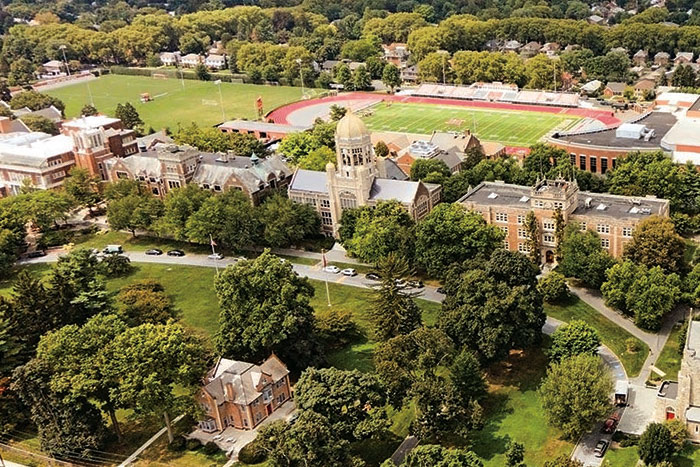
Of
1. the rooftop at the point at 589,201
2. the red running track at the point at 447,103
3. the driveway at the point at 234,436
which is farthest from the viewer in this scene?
the red running track at the point at 447,103

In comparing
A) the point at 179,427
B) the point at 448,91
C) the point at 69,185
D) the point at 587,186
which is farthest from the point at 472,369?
the point at 448,91

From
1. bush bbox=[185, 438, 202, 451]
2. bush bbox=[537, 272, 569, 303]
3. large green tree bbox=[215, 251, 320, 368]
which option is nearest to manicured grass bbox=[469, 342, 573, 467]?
bush bbox=[537, 272, 569, 303]

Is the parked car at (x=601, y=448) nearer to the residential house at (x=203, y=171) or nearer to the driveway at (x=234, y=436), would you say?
the driveway at (x=234, y=436)

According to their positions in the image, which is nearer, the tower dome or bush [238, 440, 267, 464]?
Result: bush [238, 440, 267, 464]

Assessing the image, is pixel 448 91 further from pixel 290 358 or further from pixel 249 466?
pixel 249 466

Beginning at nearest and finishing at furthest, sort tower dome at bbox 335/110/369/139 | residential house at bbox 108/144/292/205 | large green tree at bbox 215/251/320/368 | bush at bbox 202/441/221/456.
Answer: bush at bbox 202/441/221/456 → large green tree at bbox 215/251/320/368 → tower dome at bbox 335/110/369/139 → residential house at bbox 108/144/292/205

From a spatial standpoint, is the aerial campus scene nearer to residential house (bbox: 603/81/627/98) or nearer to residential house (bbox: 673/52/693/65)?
residential house (bbox: 603/81/627/98)

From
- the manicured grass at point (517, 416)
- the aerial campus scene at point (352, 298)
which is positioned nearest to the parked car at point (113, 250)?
the aerial campus scene at point (352, 298)
